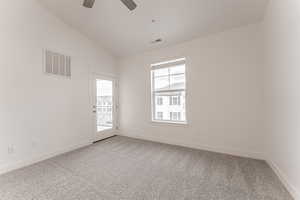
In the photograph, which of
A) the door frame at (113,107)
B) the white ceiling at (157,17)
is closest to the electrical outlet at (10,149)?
the door frame at (113,107)

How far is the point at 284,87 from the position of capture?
1872 millimetres

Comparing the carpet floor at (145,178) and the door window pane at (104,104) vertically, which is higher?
the door window pane at (104,104)

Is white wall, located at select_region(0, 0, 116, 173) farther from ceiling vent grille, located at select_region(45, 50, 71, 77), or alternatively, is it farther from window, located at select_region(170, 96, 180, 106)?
window, located at select_region(170, 96, 180, 106)

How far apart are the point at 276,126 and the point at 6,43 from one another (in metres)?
4.87

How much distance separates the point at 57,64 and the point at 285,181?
15.4 feet

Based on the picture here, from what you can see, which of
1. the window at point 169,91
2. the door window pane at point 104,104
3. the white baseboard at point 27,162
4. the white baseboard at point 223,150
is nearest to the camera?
the white baseboard at point 27,162

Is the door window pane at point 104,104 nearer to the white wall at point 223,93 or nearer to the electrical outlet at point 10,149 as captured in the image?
the white wall at point 223,93

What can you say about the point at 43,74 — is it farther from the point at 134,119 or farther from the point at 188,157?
the point at 188,157

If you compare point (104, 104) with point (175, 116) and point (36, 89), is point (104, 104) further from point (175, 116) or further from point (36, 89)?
point (175, 116)

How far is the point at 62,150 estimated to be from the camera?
318cm

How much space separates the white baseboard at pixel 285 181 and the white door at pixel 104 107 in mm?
4094

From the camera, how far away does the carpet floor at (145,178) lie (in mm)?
1733

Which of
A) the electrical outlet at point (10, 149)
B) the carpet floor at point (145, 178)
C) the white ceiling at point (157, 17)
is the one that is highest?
the white ceiling at point (157, 17)

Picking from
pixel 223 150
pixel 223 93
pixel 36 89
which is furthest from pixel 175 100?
pixel 36 89
